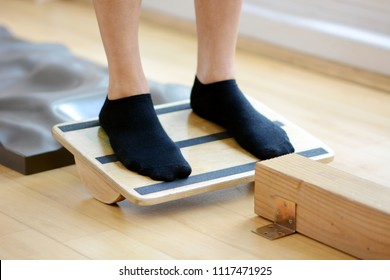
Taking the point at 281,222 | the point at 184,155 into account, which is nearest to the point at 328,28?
the point at 184,155

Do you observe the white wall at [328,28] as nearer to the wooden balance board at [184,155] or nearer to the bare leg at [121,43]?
the wooden balance board at [184,155]

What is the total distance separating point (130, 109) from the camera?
5.14 feet

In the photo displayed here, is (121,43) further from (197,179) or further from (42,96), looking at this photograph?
(42,96)

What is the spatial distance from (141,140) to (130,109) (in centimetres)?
7

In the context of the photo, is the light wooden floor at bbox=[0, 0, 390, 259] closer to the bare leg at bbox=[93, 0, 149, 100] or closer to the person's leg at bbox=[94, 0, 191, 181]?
the person's leg at bbox=[94, 0, 191, 181]

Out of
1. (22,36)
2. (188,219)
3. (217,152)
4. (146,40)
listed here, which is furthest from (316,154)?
(22,36)

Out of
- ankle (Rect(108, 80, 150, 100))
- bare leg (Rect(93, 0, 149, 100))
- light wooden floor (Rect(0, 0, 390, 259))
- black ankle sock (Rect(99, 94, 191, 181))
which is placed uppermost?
bare leg (Rect(93, 0, 149, 100))

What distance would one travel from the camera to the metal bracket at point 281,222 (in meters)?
1.40

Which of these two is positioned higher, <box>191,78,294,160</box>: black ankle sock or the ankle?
the ankle

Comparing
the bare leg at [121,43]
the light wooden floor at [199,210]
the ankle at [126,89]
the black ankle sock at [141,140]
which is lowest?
the light wooden floor at [199,210]

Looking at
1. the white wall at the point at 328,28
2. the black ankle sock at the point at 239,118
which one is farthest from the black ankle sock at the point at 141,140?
the white wall at the point at 328,28

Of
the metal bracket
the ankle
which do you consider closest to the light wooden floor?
the metal bracket

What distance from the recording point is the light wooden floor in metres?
1.35
